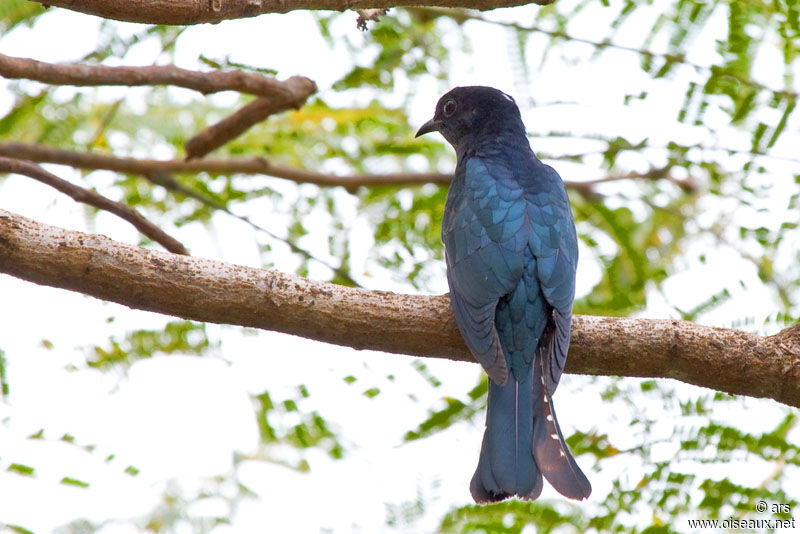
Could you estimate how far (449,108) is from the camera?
18.4 feet

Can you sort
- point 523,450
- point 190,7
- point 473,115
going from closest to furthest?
point 190,7
point 523,450
point 473,115

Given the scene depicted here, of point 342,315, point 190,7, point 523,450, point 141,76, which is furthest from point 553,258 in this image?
point 141,76

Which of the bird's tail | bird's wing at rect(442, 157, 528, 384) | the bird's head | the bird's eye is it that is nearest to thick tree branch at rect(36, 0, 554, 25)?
bird's wing at rect(442, 157, 528, 384)

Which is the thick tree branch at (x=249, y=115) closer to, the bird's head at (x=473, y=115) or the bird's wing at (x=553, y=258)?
the bird's head at (x=473, y=115)

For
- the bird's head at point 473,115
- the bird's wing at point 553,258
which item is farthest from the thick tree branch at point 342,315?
the bird's head at point 473,115

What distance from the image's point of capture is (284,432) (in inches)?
184

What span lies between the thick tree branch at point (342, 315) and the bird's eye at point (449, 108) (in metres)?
2.15

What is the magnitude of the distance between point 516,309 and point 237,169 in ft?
6.90

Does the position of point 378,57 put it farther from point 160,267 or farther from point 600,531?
point 600,531

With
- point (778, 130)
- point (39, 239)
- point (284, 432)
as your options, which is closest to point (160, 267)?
point (39, 239)

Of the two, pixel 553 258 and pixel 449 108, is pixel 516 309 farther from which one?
pixel 449 108

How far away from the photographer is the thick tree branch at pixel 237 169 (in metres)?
4.86

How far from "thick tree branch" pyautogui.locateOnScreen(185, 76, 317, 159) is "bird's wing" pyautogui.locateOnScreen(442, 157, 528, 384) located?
96 cm

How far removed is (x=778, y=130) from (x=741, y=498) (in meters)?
1.83
